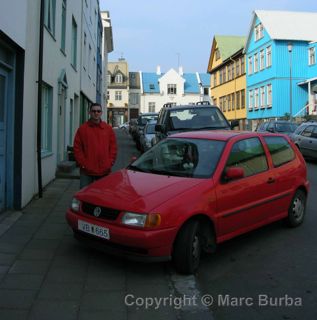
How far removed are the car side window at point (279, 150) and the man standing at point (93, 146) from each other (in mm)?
2353

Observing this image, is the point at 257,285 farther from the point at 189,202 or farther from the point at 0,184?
the point at 0,184

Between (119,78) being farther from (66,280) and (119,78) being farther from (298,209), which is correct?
(66,280)

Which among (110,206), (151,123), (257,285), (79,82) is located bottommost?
(257,285)

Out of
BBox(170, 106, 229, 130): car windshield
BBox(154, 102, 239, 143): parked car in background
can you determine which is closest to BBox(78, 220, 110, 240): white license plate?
BBox(154, 102, 239, 143): parked car in background

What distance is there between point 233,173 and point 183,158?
766mm

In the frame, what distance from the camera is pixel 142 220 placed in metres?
4.89

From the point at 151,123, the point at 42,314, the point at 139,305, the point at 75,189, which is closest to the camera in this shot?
the point at 42,314

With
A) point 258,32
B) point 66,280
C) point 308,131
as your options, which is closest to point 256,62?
point 258,32

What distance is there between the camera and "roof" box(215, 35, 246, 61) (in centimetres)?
5557

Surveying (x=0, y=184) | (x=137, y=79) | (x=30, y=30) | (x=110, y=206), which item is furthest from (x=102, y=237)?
(x=137, y=79)

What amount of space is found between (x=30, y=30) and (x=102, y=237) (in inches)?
197

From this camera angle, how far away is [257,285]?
4949 millimetres

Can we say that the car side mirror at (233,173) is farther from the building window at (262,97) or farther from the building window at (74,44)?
the building window at (262,97)

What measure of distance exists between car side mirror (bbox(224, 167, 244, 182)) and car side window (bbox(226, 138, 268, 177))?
0.21 meters
